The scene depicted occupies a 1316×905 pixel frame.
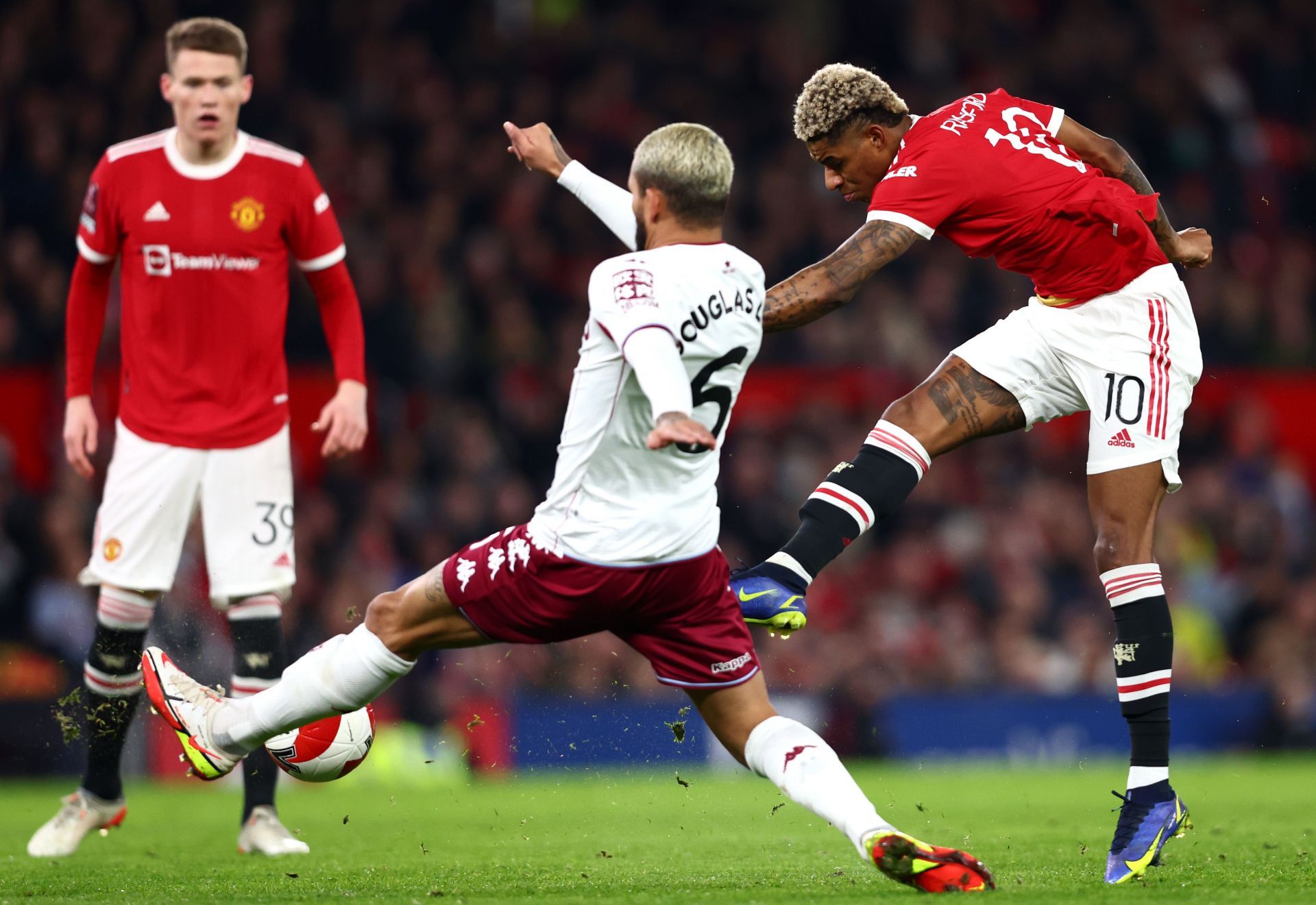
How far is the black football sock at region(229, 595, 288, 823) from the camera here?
6.20 metres

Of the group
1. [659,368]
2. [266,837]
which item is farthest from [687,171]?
[266,837]

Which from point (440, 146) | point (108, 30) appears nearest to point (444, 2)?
point (440, 146)

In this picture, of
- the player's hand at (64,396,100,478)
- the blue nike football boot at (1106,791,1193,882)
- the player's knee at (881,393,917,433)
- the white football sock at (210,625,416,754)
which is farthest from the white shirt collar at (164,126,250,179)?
the blue nike football boot at (1106,791,1193,882)

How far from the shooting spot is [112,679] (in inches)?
246

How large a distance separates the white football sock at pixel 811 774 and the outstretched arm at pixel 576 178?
1.55 metres

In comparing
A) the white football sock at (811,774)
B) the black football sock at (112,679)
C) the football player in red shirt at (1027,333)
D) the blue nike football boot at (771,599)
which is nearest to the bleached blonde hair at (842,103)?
the football player in red shirt at (1027,333)

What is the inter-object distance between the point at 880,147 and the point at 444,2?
36.5 ft

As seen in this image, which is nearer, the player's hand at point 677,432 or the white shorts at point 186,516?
the player's hand at point 677,432

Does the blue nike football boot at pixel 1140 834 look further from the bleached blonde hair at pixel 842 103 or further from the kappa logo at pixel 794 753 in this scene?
the bleached blonde hair at pixel 842 103

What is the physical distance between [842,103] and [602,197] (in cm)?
88

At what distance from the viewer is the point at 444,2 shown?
1602 cm

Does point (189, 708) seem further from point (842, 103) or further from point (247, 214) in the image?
point (842, 103)

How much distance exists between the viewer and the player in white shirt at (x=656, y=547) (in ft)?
14.4

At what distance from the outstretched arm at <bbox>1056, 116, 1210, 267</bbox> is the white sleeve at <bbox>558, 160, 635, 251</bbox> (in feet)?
5.68
